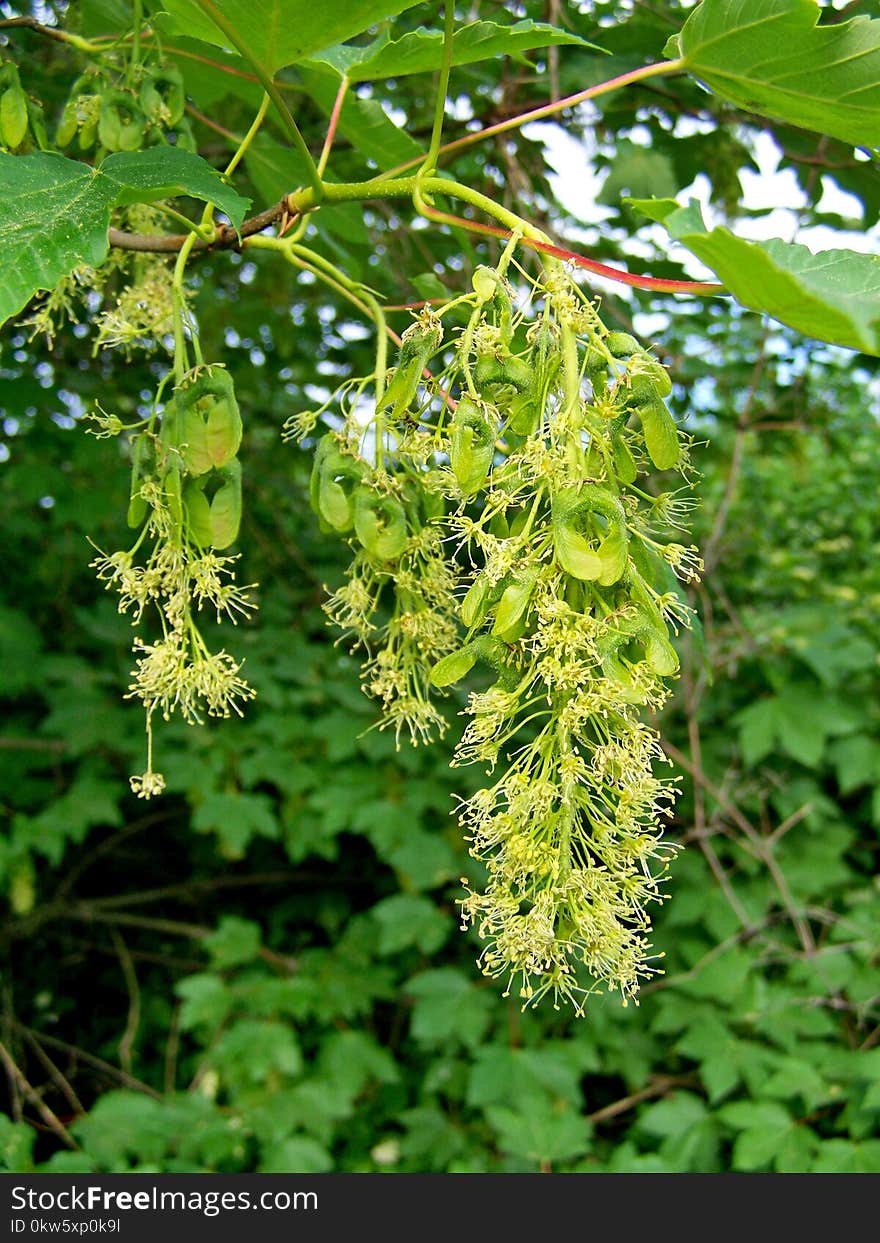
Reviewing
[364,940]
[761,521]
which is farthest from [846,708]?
[364,940]

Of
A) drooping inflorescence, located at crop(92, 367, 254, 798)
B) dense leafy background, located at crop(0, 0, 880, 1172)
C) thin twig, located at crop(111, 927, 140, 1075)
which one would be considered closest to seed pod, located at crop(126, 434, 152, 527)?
drooping inflorescence, located at crop(92, 367, 254, 798)

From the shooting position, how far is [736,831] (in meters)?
3.19

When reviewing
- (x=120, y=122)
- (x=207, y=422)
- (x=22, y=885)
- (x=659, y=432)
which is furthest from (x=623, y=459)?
(x=22, y=885)

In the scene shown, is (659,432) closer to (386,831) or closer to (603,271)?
(603,271)

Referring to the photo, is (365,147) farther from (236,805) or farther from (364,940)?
(364,940)

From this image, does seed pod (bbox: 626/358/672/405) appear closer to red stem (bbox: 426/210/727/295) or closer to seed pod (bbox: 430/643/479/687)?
red stem (bbox: 426/210/727/295)

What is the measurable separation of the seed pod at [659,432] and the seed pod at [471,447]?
0.12 m

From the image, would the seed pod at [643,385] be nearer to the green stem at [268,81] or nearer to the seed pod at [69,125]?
the green stem at [268,81]

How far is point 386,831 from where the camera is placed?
8.91 feet

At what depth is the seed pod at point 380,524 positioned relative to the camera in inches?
39.4

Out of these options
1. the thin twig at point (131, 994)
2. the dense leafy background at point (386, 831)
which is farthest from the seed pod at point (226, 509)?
the thin twig at point (131, 994)

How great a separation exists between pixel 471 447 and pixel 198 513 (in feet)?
1.01

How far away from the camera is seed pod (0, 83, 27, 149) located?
115 centimetres

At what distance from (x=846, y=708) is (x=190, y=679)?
8.13 ft
